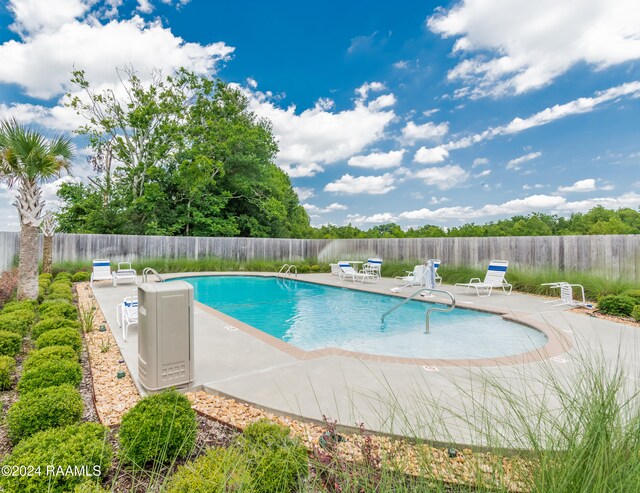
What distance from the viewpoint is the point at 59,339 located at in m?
3.77

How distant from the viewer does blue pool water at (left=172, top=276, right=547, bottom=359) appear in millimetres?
5215

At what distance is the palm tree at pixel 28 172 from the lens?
22.2 feet

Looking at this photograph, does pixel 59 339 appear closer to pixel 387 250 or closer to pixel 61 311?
pixel 61 311

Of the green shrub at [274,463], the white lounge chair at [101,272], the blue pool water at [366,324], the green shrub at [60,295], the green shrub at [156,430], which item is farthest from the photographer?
the white lounge chair at [101,272]

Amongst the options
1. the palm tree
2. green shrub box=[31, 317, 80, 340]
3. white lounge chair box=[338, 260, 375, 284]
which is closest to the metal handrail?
green shrub box=[31, 317, 80, 340]

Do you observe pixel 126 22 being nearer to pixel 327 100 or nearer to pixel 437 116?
pixel 327 100

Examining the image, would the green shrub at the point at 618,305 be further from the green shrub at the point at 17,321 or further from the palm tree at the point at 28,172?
the palm tree at the point at 28,172

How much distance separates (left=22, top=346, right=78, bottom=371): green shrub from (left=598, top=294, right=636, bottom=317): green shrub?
8.42 meters

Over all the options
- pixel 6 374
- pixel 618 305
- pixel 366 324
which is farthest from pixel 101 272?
pixel 618 305

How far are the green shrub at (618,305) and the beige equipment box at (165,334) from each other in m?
7.37

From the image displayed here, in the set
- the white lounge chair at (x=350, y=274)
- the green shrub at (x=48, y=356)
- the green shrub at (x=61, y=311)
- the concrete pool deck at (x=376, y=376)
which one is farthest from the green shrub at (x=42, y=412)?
the white lounge chair at (x=350, y=274)

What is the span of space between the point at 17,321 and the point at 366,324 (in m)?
5.55

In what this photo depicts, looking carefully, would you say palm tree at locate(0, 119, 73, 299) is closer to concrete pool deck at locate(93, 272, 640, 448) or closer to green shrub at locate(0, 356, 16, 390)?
concrete pool deck at locate(93, 272, 640, 448)

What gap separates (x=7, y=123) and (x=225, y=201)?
14422mm
